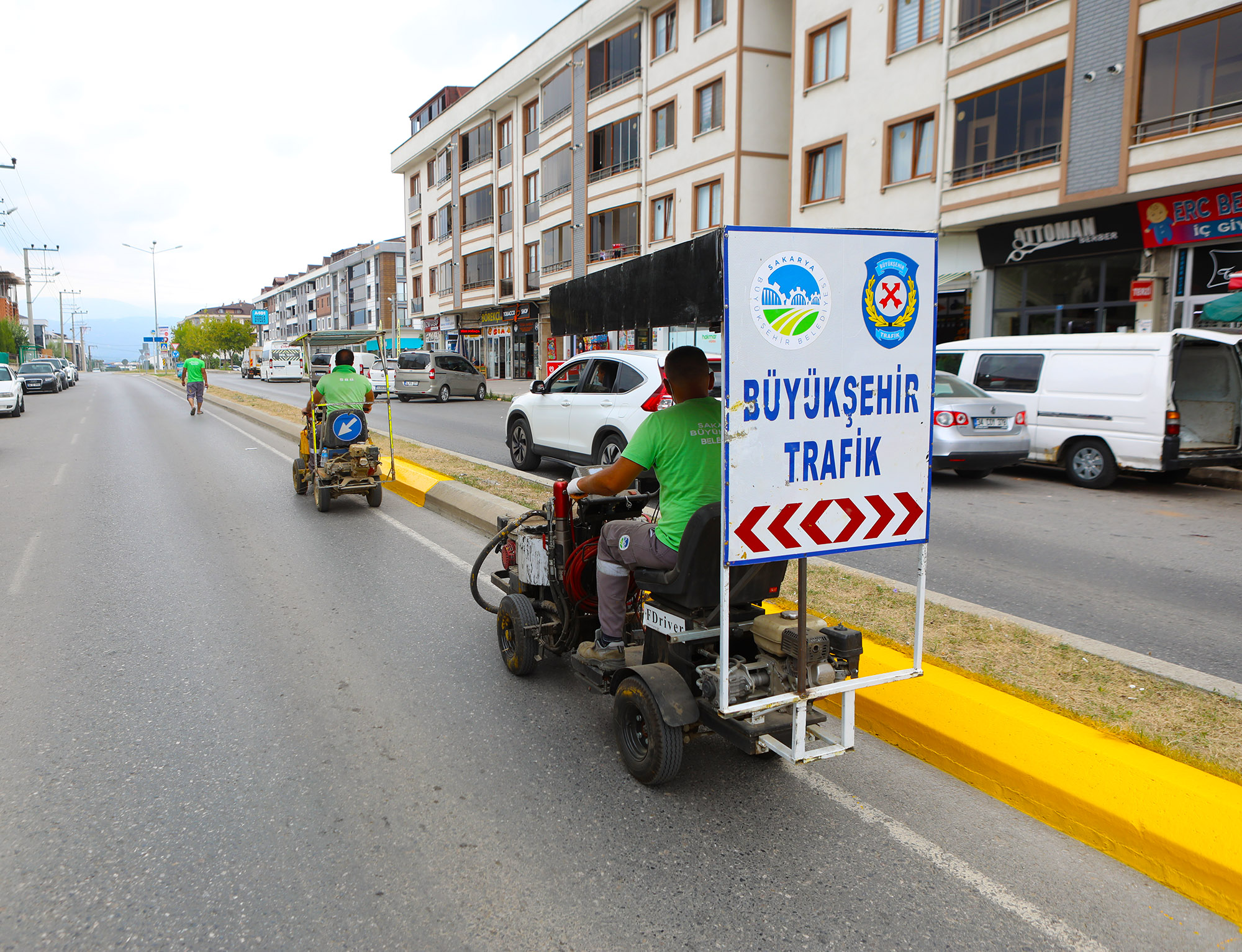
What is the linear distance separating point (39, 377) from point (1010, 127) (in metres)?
38.5

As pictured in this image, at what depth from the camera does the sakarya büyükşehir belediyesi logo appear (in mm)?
2957

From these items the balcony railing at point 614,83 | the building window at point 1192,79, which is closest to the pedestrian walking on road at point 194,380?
the balcony railing at point 614,83

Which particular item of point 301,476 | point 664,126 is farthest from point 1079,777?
point 664,126

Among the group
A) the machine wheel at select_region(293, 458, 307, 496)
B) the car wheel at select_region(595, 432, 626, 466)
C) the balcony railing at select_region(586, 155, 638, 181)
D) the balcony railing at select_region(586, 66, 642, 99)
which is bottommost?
the machine wheel at select_region(293, 458, 307, 496)

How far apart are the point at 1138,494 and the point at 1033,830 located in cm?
941

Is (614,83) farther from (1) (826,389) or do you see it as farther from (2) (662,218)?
(1) (826,389)

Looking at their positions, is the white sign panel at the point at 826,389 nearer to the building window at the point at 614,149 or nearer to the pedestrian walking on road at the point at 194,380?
the pedestrian walking on road at the point at 194,380

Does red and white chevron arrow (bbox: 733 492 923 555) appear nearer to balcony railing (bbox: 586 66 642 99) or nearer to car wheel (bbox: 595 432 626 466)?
car wheel (bbox: 595 432 626 466)

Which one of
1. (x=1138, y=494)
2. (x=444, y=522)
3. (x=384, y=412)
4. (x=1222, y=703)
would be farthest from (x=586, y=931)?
(x=384, y=412)

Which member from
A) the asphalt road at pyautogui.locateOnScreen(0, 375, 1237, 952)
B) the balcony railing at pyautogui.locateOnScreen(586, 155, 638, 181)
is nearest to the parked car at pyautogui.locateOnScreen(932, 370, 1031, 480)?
the asphalt road at pyautogui.locateOnScreen(0, 375, 1237, 952)

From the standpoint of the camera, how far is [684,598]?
352cm

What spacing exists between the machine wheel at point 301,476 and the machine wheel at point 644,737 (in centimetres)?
778

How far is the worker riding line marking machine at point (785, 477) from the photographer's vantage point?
2992 millimetres

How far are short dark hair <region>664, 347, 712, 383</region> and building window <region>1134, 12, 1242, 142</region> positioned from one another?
16.2m
